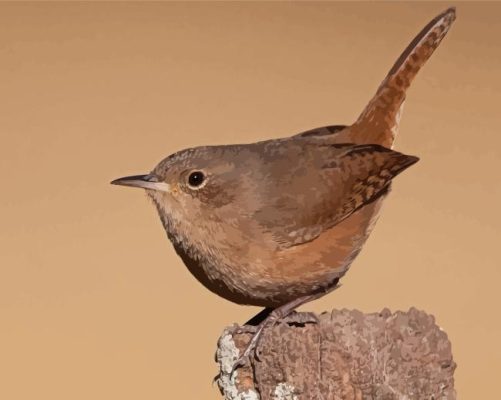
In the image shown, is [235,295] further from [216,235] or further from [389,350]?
[389,350]

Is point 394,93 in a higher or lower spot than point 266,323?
higher

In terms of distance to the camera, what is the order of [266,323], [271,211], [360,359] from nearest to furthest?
1. [360,359]
2. [266,323]
3. [271,211]

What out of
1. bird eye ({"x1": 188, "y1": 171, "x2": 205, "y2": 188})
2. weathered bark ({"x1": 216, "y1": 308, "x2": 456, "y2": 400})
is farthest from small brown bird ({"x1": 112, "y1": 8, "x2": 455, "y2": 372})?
weathered bark ({"x1": 216, "y1": 308, "x2": 456, "y2": 400})

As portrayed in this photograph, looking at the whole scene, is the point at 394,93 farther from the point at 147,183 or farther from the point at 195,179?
the point at 147,183

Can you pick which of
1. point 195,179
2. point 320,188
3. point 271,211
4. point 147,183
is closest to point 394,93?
point 320,188

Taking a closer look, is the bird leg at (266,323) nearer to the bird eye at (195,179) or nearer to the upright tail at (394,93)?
the bird eye at (195,179)

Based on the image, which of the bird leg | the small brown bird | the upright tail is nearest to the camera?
the bird leg

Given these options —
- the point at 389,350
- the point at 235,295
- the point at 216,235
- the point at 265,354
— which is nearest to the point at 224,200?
the point at 216,235

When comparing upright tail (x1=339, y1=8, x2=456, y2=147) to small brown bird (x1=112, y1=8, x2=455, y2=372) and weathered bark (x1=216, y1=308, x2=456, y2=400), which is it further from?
weathered bark (x1=216, y1=308, x2=456, y2=400)
